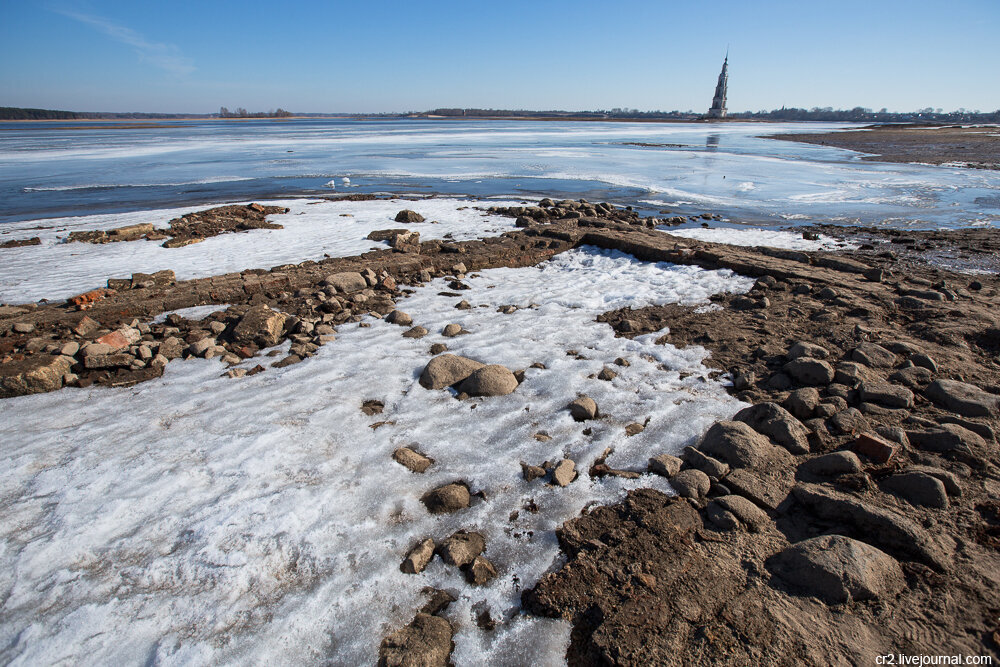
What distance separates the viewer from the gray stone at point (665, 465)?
302cm

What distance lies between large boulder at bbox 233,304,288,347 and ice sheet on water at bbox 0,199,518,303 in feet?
10.4

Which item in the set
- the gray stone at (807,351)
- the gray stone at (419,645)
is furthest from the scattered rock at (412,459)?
the gray stone at (807,351)

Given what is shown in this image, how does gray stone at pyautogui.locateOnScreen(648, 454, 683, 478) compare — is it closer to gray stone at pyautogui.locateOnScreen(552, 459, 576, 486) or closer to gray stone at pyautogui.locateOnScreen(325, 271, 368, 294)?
gray stone at pyautogui.locateOnScreen(552, 459, 576, 486)

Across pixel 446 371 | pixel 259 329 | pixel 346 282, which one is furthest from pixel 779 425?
pixel 346 282

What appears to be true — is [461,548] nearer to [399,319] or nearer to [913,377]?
[399,319]

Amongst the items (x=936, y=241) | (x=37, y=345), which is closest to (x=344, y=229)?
(x=37, y=345)

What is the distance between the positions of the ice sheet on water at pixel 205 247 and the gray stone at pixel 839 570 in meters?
8.27

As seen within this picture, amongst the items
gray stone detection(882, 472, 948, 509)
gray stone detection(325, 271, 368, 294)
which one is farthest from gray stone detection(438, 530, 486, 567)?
gray stone detection(325, 271, 368, 294)

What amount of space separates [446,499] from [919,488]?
104 inches

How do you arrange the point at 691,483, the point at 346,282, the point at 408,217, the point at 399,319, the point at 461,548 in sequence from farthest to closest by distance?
the point at 408,217, the point at 346,282, the point at 399,319, the point at 691,483, the point at 461,548

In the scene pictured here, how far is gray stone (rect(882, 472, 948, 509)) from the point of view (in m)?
2.59

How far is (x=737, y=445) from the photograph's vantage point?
10.2ft

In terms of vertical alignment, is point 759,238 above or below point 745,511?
below

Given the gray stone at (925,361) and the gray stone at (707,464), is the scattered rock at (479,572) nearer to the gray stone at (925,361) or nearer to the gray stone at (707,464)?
the gray stone at (707,464)
